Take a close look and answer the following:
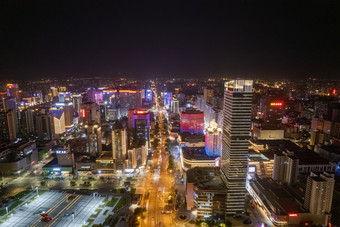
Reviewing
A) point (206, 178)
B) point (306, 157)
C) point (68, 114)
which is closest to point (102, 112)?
point (68, 114)

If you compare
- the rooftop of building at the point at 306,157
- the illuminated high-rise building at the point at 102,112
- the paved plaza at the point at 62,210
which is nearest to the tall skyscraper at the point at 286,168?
the rooftop of building at the point at 306,157

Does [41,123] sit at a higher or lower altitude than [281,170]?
higher

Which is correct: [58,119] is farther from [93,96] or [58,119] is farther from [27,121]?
[93,96]

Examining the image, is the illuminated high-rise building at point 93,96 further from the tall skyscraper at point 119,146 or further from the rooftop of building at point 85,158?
the tall skyscraper at point 119,146

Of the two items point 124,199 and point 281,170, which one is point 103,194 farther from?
point 281,170

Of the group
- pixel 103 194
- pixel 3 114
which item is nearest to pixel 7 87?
pixel 3 114

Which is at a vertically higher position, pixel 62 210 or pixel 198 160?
pixel 198 160
